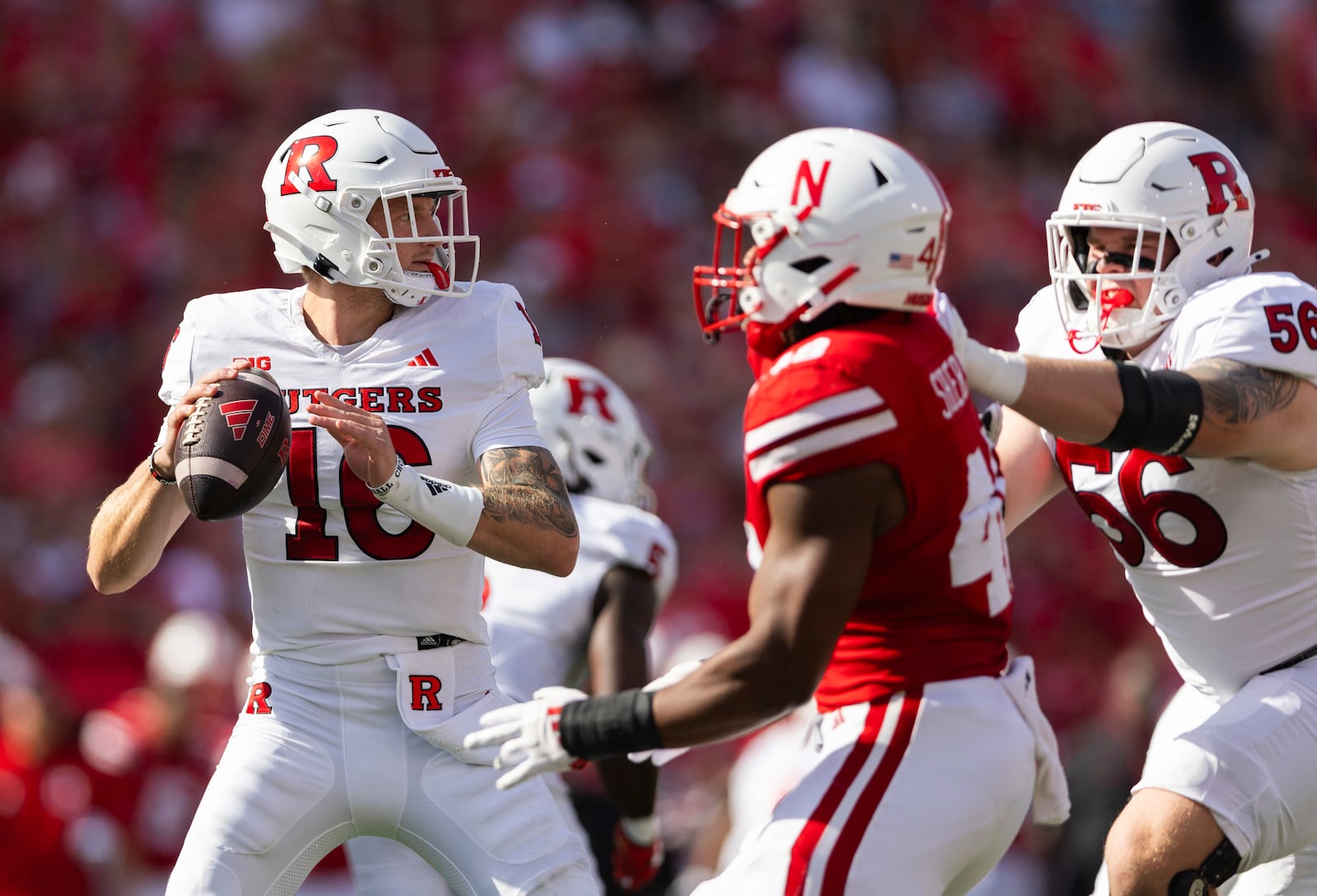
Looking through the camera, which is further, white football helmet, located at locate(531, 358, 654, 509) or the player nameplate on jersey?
white football helmet, located at locate(531, 358, 654, 509)

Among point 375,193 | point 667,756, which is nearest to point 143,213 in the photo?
point 375,193

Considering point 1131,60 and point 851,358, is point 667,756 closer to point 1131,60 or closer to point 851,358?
point 851,358

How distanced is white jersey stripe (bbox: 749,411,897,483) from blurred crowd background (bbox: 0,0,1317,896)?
12.5ft

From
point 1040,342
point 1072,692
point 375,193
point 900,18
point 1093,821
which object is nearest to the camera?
point 375,193

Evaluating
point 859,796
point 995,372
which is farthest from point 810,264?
point 859,796

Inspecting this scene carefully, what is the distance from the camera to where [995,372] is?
3.29 m

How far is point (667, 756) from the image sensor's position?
3076 mm

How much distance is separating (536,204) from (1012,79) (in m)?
3.32

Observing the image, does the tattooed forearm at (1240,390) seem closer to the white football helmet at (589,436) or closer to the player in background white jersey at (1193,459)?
the player in background white jersey at (1193,459)

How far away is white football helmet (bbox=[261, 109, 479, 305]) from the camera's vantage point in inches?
144

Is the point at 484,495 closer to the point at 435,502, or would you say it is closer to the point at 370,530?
the point at 435,502

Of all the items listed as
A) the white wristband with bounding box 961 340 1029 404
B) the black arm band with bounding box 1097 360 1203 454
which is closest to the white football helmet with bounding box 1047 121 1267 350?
the black arm band with bounding box 1097 360 1203 454

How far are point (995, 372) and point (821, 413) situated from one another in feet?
2.08

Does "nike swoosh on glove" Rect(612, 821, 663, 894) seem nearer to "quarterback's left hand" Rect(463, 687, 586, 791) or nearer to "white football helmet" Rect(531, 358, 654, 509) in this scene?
"white football helmet" Rect(531, 358, 654, 509)
